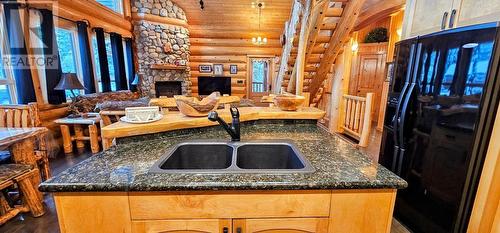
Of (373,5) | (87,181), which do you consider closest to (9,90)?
(87,181)

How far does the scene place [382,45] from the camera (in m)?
5.86

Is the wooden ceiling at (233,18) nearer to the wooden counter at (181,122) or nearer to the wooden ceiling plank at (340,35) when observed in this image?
the wooden ceiling plank at (340,35)

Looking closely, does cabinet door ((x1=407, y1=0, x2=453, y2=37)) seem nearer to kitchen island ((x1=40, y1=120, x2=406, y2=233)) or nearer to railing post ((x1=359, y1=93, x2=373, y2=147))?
kitchen island ((x1=40, y1=120, x2=406, y2=233))

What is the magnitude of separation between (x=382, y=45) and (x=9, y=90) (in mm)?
7758

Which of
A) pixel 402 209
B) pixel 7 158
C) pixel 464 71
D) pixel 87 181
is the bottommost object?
pixel 402 209

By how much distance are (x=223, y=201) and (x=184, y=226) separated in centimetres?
19

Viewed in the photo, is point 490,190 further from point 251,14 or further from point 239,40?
point 239,40

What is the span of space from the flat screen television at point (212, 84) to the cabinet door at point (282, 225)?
6.78m

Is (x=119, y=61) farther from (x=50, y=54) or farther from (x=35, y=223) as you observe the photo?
(x=35, y=223)

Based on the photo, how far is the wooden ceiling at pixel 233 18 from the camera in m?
6.10

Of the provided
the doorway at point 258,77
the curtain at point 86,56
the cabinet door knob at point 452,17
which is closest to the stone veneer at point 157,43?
the curtain at point 86,56

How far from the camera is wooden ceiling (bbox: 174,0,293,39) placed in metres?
6.10

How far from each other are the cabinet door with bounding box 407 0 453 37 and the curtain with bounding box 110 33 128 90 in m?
5.89

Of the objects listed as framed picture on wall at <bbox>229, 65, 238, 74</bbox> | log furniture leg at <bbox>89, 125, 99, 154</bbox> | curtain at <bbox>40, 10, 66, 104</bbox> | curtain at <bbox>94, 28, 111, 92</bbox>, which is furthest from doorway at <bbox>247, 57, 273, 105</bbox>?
curtain at <bbox>40, 10, 66, 104</bbox>
